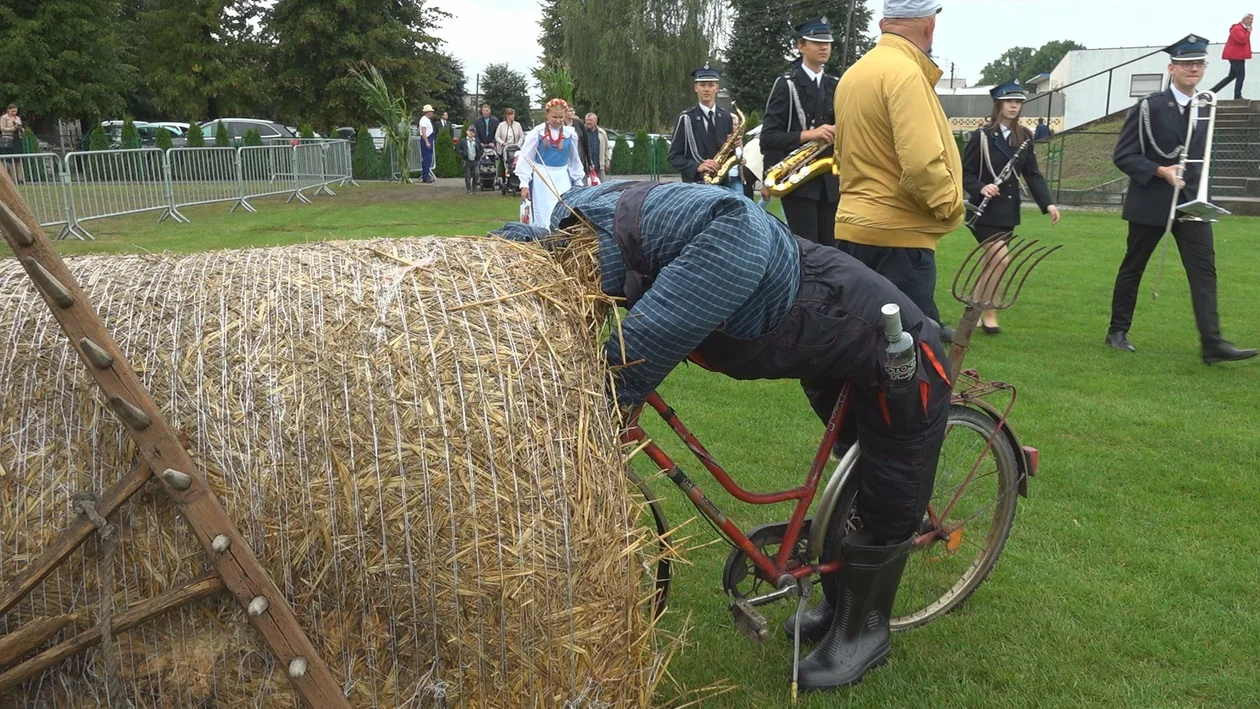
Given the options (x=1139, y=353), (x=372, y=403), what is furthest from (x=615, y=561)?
(x=1139, y=353)

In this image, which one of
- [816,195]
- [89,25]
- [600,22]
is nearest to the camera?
[816,195]

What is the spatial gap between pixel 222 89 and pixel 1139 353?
50272mm

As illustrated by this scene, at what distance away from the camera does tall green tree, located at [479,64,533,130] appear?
68.4m

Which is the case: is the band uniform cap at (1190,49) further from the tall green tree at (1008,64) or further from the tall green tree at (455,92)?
the tall green tree at (1008,64)

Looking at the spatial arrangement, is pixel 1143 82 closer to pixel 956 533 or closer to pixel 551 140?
pixel 551 140

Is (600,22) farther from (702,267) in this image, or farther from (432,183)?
(702,267)

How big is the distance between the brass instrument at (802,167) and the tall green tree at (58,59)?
42589 mm

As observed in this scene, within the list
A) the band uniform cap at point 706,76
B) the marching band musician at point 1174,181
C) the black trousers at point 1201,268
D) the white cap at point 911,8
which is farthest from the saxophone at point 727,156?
the white cap at point 911,8

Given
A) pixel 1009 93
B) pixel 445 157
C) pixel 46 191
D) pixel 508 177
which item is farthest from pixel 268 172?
pixel 1009 93

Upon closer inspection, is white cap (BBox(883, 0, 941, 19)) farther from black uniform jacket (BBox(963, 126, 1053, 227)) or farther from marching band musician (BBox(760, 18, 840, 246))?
black uniform jacket (BBox(963, 126, 1053, 227))

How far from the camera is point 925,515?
380cm

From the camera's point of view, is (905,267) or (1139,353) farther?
(1139,353)

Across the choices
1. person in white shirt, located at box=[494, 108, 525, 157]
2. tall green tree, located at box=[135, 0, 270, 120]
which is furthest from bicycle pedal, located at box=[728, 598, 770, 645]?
tall green tree, located at box=[135, 0, 270, 120]

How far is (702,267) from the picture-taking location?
2.56m
